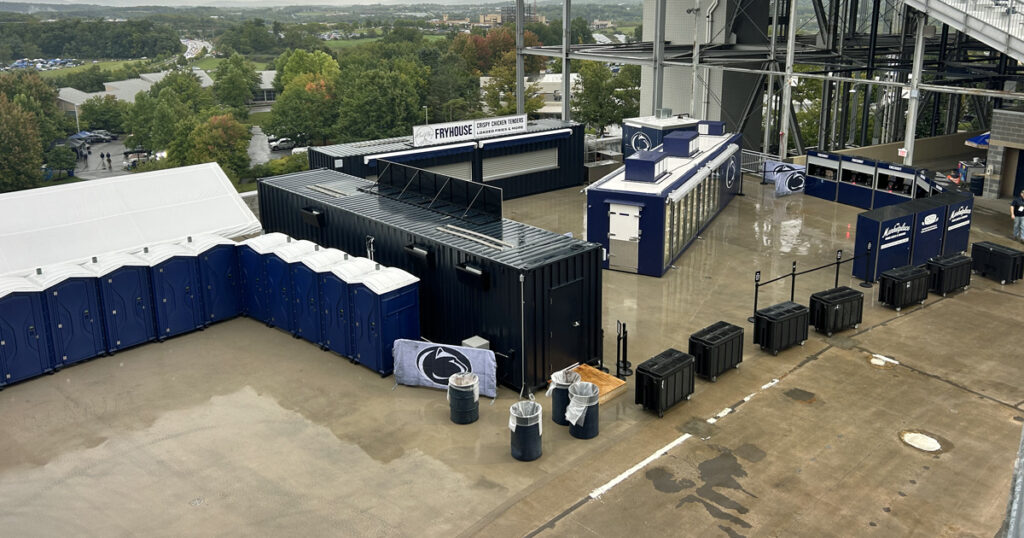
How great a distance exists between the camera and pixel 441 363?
1661 cm

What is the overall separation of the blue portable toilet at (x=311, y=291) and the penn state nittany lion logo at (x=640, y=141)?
61.1ft

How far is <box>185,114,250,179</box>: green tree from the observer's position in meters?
90.9

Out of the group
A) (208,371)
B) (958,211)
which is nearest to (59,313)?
(208,371)

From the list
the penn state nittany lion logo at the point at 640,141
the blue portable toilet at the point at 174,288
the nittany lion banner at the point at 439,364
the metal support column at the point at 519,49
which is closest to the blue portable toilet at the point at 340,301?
the nittany lion banner at the point at 439,364

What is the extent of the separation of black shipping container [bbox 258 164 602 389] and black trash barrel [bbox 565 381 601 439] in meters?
1.88

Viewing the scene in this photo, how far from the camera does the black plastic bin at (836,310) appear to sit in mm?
19344

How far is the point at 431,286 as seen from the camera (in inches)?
720

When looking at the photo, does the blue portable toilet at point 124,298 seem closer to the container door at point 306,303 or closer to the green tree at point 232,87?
the container door at point 306,303

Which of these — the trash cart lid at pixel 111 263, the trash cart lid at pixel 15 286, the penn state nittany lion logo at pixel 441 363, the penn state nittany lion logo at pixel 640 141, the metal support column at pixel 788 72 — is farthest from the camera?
the metal support column at pixel 788 72

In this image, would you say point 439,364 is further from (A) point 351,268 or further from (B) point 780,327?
(B) point 780,327

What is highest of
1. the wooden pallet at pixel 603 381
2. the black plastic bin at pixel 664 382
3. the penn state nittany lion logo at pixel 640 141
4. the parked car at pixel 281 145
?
the penn state nittany lion logo at pixel 640 141

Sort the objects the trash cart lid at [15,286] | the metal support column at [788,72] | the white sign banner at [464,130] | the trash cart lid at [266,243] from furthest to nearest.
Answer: the metal support column at [788,72] → the white sign banner at [464,130] → the trash cart lid at [266,243] → the trash cart lid at [15,286]

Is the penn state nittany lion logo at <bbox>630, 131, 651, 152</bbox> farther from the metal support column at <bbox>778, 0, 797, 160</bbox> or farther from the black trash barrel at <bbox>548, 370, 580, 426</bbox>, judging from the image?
the black trash barrel at <bbox>548, 370, 580, 426</bbox>

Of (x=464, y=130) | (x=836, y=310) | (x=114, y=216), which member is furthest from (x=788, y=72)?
(x=114, y=216)
